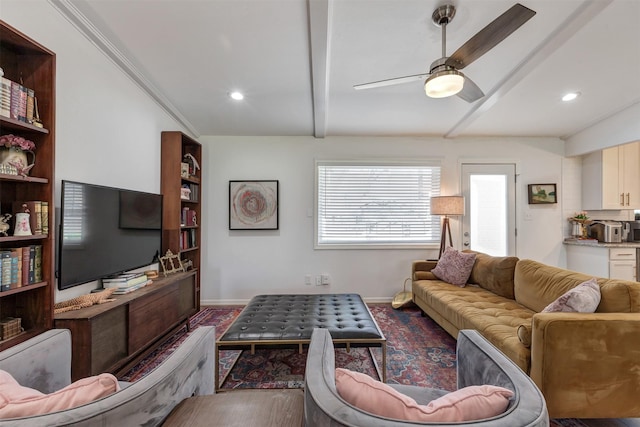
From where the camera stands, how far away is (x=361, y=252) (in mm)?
4051

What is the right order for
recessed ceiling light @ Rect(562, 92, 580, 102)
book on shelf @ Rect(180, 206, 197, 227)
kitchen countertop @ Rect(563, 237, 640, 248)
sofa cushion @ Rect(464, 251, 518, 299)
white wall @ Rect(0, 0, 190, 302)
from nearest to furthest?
white wall @ Rect(0, 0, 190, 302)
sofa cushion @ Rect(464, 251, 518, 299)
recessed ceiling light @ Rect(562, 92, 580, 102)
book on shelf @ Rect(180, 206, 197, 227)
kitchen countertop @ Rect(563, 237, 640, 248)

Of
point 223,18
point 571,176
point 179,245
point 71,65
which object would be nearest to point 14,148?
point 71,65

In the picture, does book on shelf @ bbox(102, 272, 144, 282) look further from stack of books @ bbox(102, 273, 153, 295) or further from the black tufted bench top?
the black tufted bench top

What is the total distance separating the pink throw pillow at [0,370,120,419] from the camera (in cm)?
70

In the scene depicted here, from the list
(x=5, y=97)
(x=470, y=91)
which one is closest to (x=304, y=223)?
(x=470, y=91)

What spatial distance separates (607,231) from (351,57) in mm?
4337

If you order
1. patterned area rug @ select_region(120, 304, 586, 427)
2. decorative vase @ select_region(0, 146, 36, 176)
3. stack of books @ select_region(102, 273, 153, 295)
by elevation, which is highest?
decorative vase @ select_region(0, 146, 36, 176)

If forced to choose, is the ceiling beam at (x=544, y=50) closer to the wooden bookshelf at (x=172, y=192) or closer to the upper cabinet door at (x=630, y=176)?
the upper cabinet door at (x=630, y=176)

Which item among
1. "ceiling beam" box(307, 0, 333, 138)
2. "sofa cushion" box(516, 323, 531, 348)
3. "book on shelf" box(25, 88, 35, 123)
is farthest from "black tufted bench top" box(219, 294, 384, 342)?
"ceiling beam" box(307, 0, 333, 138)

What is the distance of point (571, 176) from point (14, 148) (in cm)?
604

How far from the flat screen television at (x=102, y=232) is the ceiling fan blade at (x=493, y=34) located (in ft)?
8.72

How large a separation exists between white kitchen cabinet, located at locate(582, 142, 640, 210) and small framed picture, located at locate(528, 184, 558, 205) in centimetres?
50

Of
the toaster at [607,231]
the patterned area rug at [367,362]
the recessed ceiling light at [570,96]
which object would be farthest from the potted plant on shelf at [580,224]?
the patterned area rug at [367,362]

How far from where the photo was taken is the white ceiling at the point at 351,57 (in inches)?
71.7
